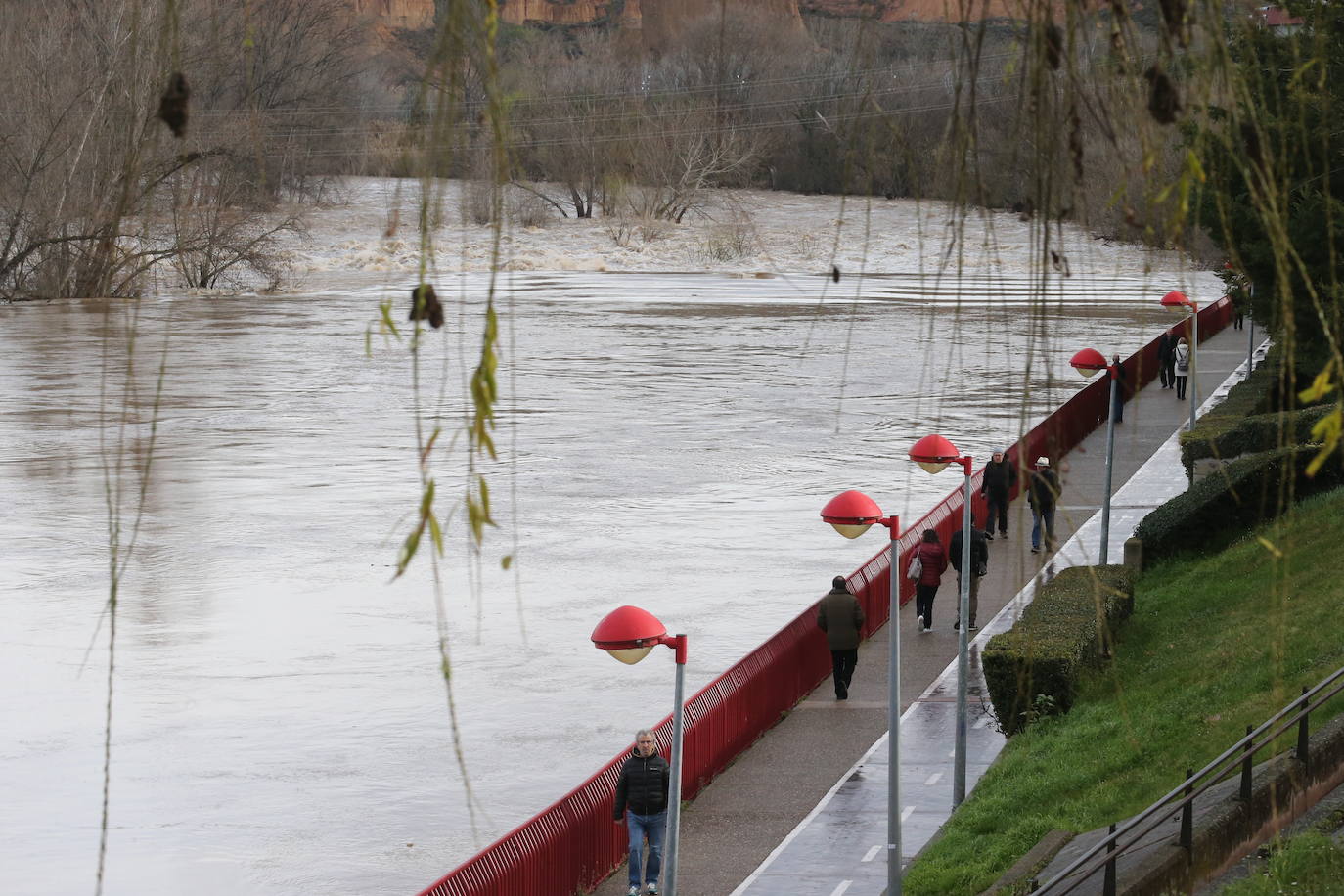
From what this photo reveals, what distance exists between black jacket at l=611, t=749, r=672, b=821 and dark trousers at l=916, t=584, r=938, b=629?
7.67 metres

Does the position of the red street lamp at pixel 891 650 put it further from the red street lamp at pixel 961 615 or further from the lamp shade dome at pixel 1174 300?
the lamp shade dome at pixel 1174 300

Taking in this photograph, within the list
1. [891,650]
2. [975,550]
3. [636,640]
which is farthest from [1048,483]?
[975,550]

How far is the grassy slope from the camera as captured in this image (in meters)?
11.7

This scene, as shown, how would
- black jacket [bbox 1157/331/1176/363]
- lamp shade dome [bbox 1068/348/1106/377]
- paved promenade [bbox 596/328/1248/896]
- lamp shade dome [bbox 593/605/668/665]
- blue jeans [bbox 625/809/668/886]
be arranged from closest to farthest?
1. lamp shade dome [bbox 593/605/668/665]
2. blue jeans [bbox 625/809/668/886]
3. paved promenade [bbox 596/328/1248/896]
4. lamp shade dome [bbox 1068/348/1106/377]
5. black jacket [bbox 1157/331/1176/363]

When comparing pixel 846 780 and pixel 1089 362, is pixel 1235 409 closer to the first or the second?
pixel 1089 362

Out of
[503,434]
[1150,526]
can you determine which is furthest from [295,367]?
[1150,526]

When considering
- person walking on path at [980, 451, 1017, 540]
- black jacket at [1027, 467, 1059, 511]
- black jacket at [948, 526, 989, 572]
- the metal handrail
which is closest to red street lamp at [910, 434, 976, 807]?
the metal handrail

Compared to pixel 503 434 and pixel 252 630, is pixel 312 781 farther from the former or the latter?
pixel 503 434

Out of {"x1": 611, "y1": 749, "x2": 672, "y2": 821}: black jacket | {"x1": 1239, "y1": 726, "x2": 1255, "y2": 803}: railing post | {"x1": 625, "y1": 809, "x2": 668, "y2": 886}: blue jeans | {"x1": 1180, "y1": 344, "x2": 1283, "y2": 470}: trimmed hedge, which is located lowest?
{"x1": 625, "y1": 809, "x2": 668, "y2": 886}: blue jeans

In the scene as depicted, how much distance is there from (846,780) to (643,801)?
3.22 meters

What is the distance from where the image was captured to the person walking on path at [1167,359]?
36.7m

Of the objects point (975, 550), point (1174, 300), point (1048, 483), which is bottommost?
point (975, 550)

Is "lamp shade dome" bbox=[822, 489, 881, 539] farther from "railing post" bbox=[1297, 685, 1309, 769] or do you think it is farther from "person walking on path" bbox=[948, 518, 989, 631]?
"person walking on path" bbox=[948, 518, 989, 631]

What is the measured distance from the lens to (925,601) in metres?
19.3
